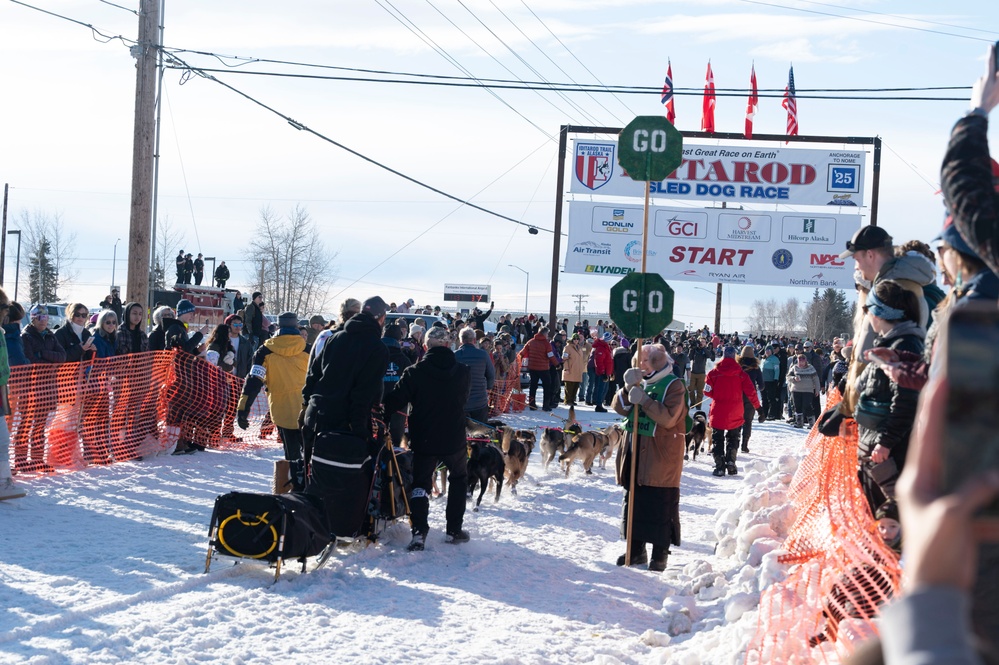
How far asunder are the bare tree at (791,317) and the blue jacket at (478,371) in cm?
16127

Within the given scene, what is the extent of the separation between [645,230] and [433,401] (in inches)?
88.3

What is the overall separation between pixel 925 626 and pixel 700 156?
90.2ft

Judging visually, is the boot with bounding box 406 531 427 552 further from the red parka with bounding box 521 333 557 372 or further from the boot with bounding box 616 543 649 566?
the red parka with bounding box 521 333 557 372

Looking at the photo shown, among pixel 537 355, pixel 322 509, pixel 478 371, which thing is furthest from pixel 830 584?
pixel 537 355

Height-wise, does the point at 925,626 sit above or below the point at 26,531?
above

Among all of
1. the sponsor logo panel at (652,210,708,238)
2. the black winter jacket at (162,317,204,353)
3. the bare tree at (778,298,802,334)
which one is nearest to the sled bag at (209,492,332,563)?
the black winter jacket at (162,317,204,353)

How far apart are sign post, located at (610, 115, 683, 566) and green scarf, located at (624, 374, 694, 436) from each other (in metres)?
0.32

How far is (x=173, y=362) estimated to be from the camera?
1256 centimetres

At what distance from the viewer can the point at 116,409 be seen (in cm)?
1162

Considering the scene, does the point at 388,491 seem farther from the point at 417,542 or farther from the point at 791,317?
the point at 791,317

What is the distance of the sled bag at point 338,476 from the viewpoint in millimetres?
7367

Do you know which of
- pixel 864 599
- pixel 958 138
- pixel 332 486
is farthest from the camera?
pixel 332 486

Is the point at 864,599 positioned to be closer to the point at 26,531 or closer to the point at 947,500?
the point at 947,500

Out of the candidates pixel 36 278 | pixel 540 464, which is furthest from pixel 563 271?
pixel 36 278
